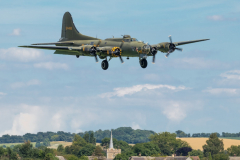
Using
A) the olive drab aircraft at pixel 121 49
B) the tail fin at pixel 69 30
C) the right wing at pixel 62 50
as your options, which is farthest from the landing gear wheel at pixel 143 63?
the tail fin at pixel 69 30

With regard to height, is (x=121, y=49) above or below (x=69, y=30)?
below

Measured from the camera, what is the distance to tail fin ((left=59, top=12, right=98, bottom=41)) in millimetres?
96588

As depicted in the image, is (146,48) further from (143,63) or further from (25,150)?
(25,150)

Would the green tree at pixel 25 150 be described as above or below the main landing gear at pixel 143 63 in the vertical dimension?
below

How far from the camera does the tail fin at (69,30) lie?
9659 centimetres

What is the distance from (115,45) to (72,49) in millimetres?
7818

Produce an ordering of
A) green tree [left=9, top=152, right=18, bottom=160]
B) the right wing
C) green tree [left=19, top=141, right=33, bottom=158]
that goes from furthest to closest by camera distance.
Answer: green tree [left=19, top=141, right=33, bottom=158] < green tree [left=9, top=152, right=18, bottom=160] < the right wing

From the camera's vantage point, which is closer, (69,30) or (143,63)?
(143,63)

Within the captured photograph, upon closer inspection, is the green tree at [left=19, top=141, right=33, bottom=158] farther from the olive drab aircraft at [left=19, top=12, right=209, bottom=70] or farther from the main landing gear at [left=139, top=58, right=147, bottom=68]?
the main landing gear at [left=139, top=58, right=147, bottom=68]

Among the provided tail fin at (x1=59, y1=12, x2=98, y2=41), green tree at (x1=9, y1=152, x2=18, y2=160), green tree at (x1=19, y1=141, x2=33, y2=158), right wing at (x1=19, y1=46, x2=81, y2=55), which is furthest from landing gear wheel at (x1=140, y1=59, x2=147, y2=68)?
green tree at (x1=19, y1=141, x2=33, y2=158)

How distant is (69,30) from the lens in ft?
323

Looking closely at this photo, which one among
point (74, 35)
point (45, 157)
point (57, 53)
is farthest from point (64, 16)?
point (45, 157)

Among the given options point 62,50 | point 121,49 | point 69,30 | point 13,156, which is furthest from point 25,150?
point 121,49

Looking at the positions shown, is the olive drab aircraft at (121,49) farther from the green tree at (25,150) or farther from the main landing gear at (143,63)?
the green tree at (25,150)
